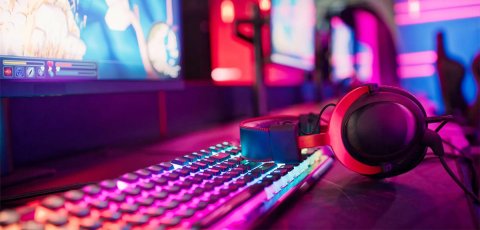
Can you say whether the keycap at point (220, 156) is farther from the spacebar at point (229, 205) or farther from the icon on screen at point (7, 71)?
the icon on screen at point (7, 71)

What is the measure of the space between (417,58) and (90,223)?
4.51m

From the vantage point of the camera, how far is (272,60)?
1167 millimetres

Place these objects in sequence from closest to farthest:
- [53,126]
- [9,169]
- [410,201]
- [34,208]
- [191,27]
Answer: [34,208] → [410,201] → [9,169] → [53,126] → [191,27]

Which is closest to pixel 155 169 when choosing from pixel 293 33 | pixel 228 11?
pixel 293 33

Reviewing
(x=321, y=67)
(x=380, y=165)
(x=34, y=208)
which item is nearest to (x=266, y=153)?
(x=380, y=165)

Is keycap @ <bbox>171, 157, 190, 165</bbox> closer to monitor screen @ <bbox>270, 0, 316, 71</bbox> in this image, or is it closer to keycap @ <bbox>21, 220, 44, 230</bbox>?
keycap @ <bbox>21, 220, 44, 230</bbox>

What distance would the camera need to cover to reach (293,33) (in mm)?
1439

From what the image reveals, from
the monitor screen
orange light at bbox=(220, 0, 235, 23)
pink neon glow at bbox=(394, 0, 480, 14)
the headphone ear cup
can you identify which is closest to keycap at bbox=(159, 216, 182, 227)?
the headphone ear cup

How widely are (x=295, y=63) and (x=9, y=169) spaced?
1.07 m

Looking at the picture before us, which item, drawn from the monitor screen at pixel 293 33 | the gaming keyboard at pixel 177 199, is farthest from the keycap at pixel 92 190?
the monitor screen at pixel 293 33

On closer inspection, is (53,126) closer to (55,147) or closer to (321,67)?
(55,147)

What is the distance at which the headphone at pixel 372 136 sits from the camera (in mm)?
438

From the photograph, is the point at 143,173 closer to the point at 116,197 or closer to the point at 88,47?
the point at 116,197

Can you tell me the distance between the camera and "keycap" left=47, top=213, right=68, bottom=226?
0.28 meters
